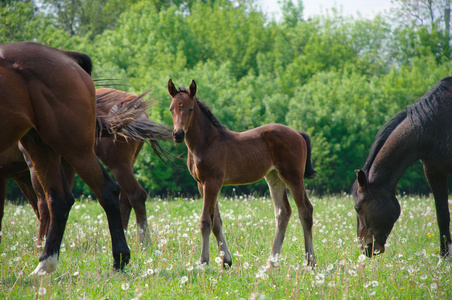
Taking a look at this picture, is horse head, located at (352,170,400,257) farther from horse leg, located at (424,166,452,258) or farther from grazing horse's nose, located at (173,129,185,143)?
grazing horse's nose, located at (173,129,185,143)

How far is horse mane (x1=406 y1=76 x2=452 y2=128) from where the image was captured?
6.09m

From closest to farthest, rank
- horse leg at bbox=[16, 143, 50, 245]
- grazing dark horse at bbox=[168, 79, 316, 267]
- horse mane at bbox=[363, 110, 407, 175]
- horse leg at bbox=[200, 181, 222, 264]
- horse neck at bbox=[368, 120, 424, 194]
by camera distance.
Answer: horse leg at bbox=[200, 181, 222, 264]
grazing dark horse at bbox=[168, 79, 316, 267]
horse leg at bbox=[16, 143, 50, 245]
horse neck at bbox=[368, 120, 424, 194]
horse mane at bbox=[363, 110, 407, 175]

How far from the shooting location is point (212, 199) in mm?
5188

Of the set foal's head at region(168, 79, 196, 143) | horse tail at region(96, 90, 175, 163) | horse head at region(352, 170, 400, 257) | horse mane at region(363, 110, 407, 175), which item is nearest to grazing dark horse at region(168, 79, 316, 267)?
foal's head at region(168, 79, 196, 143)

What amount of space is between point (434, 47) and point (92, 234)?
28.8 m

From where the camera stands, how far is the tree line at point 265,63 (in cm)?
1917

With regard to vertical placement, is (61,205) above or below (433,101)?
below

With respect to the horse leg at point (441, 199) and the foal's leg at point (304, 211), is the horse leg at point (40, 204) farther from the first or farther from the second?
the horse leg at point (441, 199)

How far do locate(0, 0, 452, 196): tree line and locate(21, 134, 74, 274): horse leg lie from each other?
3648 millimetres

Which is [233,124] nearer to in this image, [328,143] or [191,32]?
[328,143]

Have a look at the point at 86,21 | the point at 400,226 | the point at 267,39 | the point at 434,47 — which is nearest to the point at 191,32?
the point at 267,39

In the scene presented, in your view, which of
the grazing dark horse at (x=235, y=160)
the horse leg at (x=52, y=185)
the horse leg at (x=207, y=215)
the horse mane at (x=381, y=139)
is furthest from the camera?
the horse mane at (x=381, y=139)

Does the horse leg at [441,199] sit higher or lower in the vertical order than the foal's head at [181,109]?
lower

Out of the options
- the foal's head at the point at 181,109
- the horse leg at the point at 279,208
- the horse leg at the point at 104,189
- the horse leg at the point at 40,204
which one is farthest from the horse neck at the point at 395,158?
the horse leg at the point at 40,204
